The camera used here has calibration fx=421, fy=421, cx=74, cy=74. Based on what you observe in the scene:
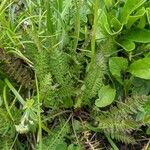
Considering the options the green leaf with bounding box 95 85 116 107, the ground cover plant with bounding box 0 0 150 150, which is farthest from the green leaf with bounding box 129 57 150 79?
the green leaf with bounding box 95 85 116 107

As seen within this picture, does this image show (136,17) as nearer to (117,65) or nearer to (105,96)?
(117,65)

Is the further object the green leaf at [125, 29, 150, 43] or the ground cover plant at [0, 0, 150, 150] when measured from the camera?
the green leaf at [125, 29, 150, 43]

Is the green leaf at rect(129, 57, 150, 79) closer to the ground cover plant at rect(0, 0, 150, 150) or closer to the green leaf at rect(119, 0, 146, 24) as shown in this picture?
the ground cover plant at rect(0, 0, 150, 150)

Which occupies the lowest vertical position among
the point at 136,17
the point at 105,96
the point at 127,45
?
the point at 105,96

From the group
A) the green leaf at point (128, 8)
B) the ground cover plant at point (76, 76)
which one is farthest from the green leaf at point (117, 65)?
the green leaf at point (128, 8)

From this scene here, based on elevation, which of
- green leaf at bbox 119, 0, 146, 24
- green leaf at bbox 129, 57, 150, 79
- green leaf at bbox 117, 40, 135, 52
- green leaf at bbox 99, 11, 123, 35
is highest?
green leaf at bbox 119, 0, 146, 24

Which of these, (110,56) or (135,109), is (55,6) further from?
(135,109)

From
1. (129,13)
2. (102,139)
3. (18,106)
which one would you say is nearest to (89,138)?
(102,139)

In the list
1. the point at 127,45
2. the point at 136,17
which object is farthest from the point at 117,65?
the point at 136,17

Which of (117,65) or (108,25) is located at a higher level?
(108,25)
